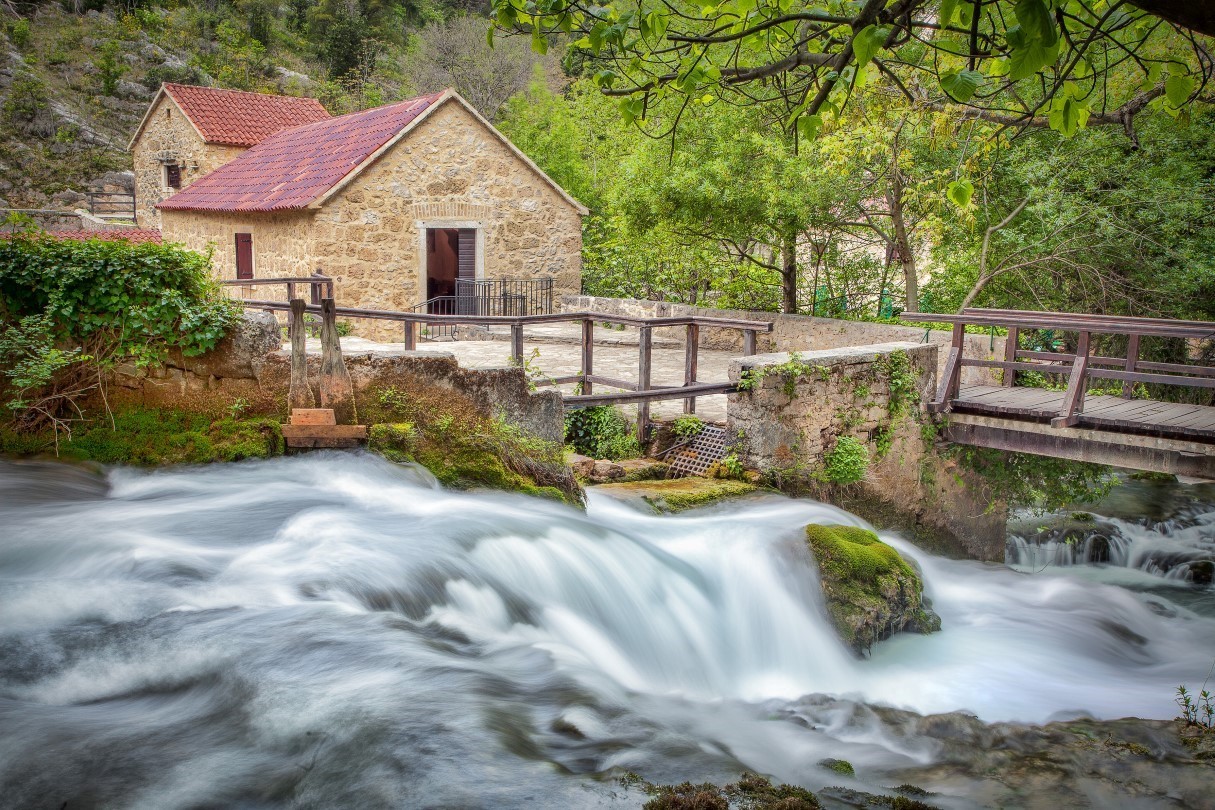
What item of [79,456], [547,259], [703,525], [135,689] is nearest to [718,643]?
[703,525]

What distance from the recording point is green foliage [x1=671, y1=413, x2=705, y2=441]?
1035 centimetres

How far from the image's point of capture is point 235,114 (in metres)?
25.2

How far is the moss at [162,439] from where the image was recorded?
7.07m

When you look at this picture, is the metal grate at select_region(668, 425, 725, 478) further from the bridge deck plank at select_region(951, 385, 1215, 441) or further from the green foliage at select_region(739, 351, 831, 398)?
the bridge deck plank at select_region(951, 385, 1215, 441)

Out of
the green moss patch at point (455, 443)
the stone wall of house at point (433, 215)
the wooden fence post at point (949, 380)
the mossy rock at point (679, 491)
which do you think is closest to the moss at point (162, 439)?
the green moss patch at point (455, 443)

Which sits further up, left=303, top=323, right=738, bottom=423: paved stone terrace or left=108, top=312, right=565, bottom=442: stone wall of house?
left=108, top=312, right=565, bottom=442: stone wall of house

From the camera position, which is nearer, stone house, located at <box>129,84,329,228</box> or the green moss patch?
the green moss patch

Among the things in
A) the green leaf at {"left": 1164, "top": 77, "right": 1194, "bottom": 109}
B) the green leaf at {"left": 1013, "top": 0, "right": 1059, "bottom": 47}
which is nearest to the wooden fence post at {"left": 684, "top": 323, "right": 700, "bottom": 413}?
the green leaf at {"left": 1164, "top": 77, "right": 1194, "bottom": 109}

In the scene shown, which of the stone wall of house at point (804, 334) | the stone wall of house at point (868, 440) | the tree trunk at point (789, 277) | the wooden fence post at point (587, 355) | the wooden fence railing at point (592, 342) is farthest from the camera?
the tree trunk at point (789, 277)

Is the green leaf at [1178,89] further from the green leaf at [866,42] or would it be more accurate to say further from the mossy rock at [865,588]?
the mossy rock at [865,588]

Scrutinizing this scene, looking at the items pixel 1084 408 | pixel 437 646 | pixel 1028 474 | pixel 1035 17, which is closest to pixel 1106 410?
pixel 1084 408

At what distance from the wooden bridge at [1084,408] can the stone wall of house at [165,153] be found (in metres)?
20.1

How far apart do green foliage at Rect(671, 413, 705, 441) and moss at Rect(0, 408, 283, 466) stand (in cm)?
442

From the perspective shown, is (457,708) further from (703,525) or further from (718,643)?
(703,525)
